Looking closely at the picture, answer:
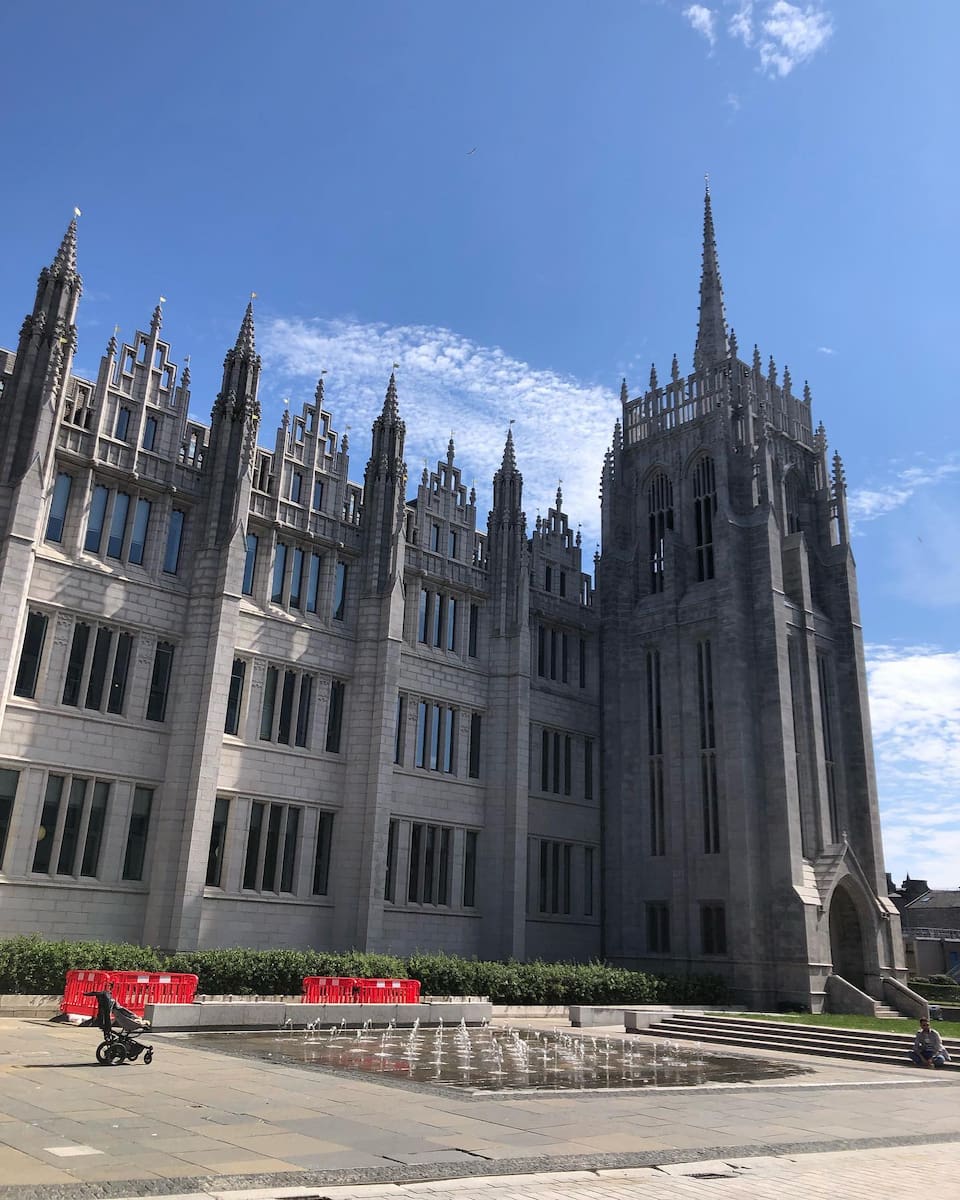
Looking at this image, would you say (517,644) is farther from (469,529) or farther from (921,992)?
(921,992)

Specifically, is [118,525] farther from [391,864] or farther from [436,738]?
[391,864]

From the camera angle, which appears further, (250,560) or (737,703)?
(737,703)

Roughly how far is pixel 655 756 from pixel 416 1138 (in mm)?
33638

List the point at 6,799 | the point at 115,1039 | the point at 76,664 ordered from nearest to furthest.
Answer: the point at 115,1039 < the point at 6,799 < the point at 76,664

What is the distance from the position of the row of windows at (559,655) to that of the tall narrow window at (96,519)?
1989 centimetres

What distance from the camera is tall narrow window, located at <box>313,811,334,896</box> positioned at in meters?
34.8

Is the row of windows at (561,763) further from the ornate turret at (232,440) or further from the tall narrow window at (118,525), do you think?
the tall narrow window at (118,525)

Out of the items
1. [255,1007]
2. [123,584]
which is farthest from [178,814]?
[255,1007]

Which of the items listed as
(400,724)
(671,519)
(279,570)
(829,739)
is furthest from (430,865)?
(671,519)

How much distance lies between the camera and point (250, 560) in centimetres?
3566

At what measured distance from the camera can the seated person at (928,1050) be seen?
897 inches

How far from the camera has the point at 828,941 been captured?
3738cm

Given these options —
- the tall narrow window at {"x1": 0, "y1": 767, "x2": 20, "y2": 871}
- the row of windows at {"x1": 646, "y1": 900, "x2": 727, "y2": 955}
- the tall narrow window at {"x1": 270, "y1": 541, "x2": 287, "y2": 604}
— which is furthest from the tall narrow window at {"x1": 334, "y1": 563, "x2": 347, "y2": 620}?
the row of windows at {"x1": 646, "y1": 900, "x2": 727, "y2": 955}

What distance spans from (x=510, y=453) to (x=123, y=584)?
19455 mm
